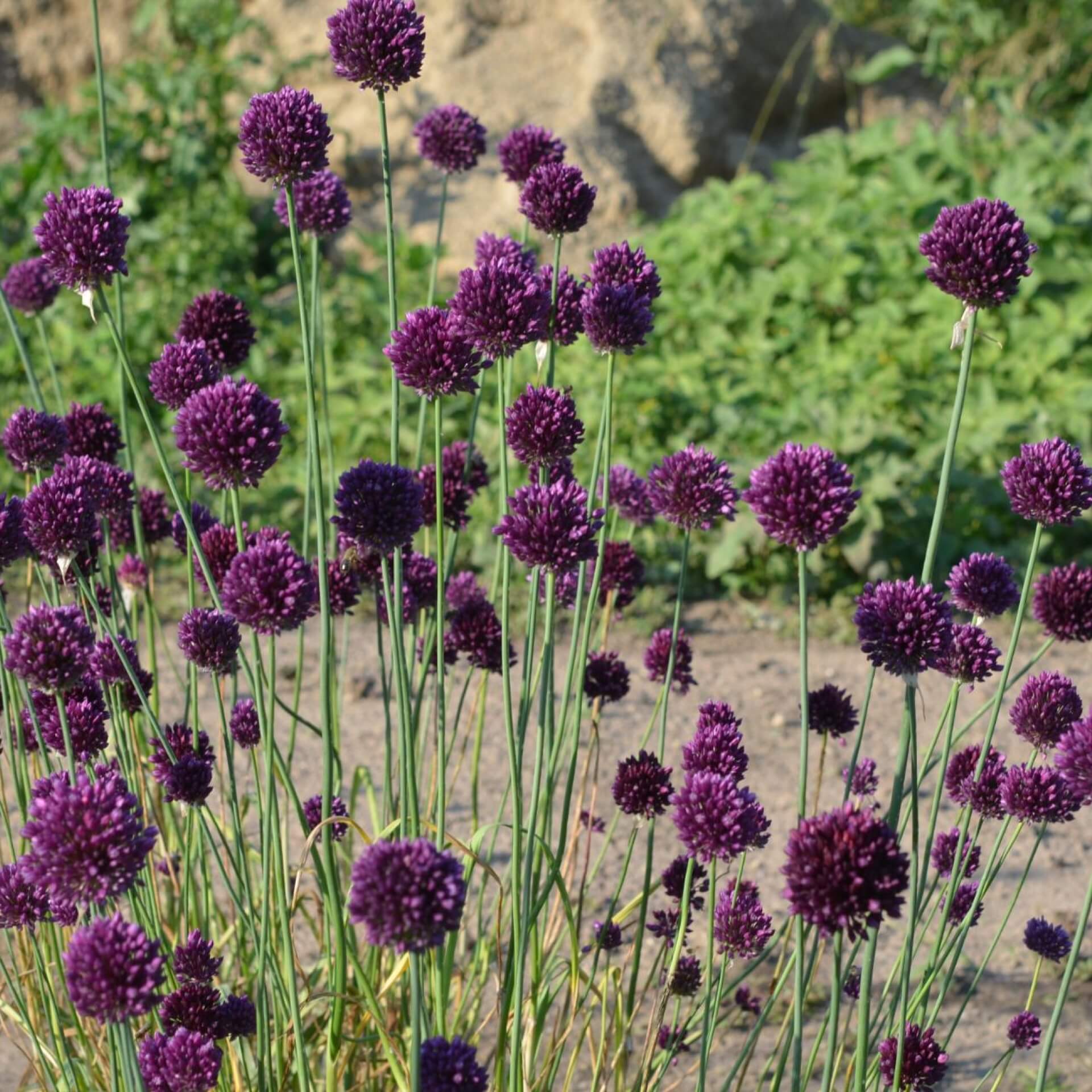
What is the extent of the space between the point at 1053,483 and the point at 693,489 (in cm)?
44

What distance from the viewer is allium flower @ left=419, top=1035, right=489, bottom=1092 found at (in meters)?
1.30

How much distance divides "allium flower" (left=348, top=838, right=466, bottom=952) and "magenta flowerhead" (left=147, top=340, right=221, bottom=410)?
32.0 inches

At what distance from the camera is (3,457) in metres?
5.50

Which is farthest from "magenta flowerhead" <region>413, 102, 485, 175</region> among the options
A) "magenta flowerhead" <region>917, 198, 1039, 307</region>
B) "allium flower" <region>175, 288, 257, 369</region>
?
"magenta flowerhead" <region>917, 198, 1039, 307</region>

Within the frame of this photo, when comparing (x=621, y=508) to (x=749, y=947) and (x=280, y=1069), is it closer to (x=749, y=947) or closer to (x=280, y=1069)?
(x=749, y=947)

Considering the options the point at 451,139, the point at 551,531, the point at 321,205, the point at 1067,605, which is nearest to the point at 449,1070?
the point at 551,531

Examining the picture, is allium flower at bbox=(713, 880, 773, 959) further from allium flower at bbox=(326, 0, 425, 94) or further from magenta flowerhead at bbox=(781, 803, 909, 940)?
allium flower at bbox=(326, 0, 425, 94)

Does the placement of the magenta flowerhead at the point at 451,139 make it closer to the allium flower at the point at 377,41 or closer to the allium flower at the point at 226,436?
the allium flower at the point at 377,41

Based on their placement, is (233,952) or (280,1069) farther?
(233,952)

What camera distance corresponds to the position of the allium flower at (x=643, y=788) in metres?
1.87

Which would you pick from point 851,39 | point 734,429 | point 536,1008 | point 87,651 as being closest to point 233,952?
point 536,1008

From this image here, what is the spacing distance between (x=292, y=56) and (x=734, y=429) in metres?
3.60

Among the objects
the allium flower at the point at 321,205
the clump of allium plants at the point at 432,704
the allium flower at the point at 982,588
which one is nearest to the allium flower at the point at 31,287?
the clump of allium plants at the point at 432,704

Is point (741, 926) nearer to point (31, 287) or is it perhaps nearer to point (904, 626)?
point (904, 626)
